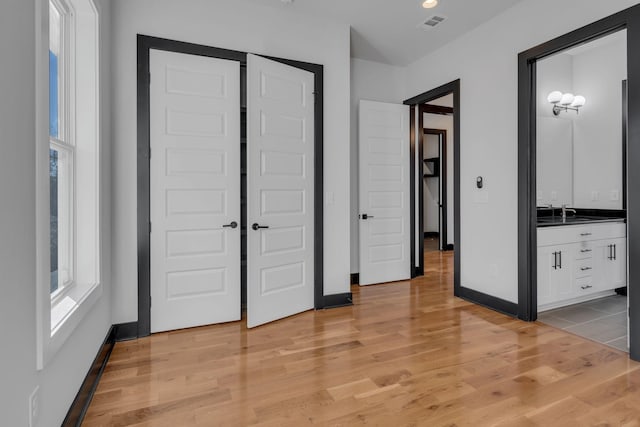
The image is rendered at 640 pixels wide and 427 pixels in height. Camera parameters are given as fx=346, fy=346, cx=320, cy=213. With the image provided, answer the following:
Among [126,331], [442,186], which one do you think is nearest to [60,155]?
[126,331]

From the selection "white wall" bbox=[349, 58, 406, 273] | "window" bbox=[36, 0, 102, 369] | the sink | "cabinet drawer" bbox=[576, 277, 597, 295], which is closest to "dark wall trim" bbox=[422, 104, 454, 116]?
"white wall" bbox=[349, 58, 406, 273]

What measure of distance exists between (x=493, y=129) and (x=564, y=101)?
57.0 inches

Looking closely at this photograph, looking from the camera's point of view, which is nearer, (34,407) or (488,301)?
(34,407)

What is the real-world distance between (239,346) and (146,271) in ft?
3.28

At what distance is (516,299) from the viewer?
3268 mm

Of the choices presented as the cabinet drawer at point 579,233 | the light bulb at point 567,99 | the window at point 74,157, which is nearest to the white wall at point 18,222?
the window at point 74,157

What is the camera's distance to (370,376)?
2.18 metres

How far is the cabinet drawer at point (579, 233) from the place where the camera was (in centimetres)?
327

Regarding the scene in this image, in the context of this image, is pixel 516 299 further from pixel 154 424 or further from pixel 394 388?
pixel 154 424

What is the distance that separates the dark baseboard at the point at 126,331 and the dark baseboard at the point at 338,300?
1736 mm

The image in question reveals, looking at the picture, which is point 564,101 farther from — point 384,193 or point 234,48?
point 234,48

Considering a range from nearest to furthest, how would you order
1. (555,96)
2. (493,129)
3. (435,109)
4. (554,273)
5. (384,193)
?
1. (554,273)
2. (493,129)
3. (555,96)
4. (384,193)
5. (435,109)

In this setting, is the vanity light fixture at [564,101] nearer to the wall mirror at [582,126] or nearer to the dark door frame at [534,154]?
the wall mirror at [582,126]

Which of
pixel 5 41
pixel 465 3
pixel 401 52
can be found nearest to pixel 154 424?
pixel 5 41
